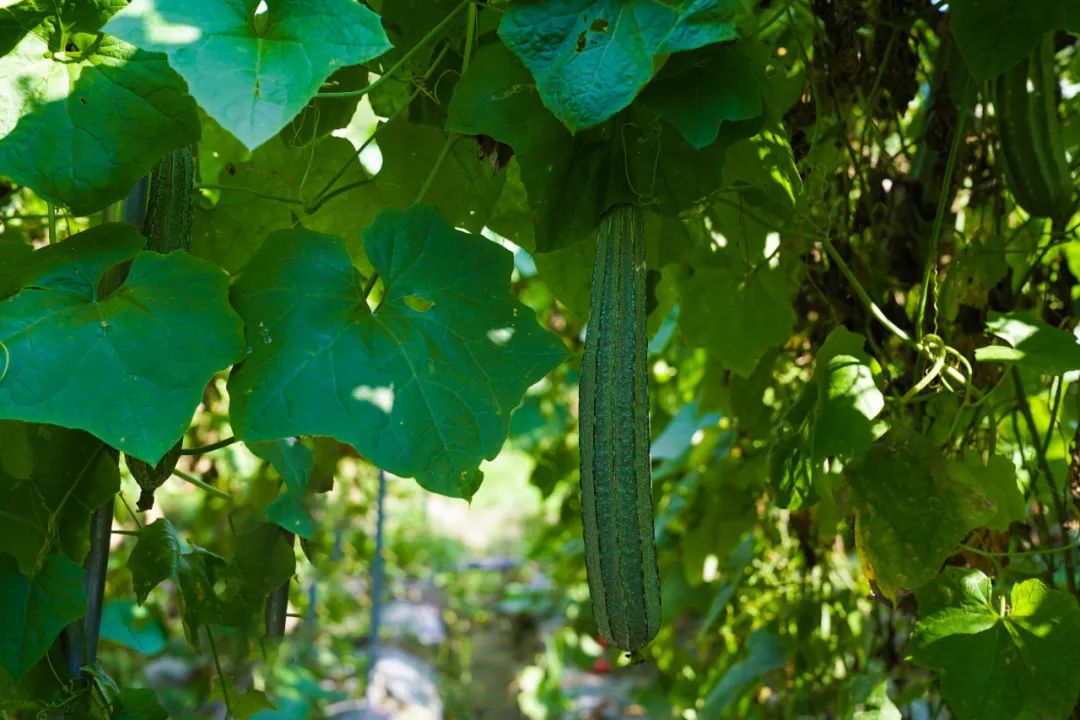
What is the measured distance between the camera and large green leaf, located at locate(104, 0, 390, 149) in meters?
0.84

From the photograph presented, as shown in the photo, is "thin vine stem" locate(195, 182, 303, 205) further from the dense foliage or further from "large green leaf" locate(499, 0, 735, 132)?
"large green leaf" locate(499, 0, 735, 132)

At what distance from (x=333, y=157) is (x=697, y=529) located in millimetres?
1180

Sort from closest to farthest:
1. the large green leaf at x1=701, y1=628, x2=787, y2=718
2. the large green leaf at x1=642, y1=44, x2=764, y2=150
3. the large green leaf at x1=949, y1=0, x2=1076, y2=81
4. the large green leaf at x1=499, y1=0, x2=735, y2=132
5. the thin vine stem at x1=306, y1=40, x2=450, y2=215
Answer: the large green leaf at x1=499, y1=0, x2=735, y2=132 → the large green leaf at x1=642, y1=44, x2=764, y2=150 → the large green leaf at x1=949, y1=0, x2=1076, y2=81 → the thin vine stem at x1=306, y1=40, x2=450, y2=215 → the large green leaf at x1=701, y1=628, x2=787, y2=718

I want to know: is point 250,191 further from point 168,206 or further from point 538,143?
point 538,143

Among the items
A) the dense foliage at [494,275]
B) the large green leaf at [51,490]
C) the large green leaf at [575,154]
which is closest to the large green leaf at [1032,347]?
the dense foliage at [494,275]

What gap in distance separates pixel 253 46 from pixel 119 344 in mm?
266

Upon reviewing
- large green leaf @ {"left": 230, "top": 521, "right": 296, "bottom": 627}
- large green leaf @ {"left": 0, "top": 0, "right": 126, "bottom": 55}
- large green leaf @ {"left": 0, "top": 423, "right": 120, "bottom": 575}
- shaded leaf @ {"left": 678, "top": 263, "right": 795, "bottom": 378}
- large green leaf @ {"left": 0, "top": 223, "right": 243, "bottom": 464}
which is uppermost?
large green leaf @ {"left": 0, "top": 0, "right": 126, "bottom": 55}

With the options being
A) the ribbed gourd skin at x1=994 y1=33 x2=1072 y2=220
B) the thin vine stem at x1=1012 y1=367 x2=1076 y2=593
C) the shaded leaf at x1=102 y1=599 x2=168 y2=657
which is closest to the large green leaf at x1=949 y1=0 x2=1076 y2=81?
the ribbed gourd skin at x1=994 y1=33 x2=1072 y2=220

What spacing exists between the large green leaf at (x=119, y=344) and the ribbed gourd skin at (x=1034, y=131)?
1016 mm

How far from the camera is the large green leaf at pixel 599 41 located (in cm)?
97

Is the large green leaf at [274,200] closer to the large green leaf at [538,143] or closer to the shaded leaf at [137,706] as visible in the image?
the large green leaf at [538,143]

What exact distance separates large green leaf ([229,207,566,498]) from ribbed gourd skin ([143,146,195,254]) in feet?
0.44

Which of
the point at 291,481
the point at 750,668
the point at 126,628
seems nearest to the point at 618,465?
the point at 291,481

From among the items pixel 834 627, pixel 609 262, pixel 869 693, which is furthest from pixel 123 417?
pixel 834 627
